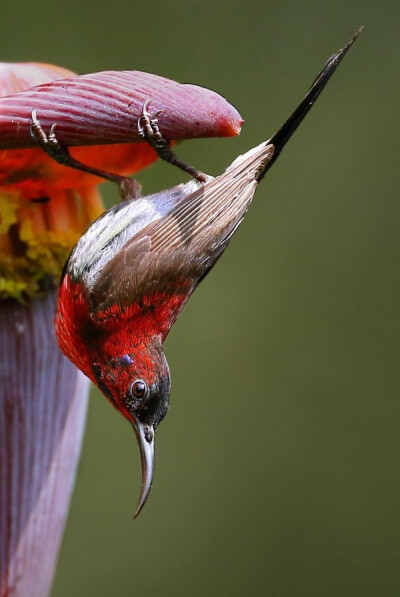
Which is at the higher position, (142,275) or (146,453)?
(142,275)

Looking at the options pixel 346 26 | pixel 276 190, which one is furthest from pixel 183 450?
pixel 346 26

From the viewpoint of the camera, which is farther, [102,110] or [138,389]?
[138,389]

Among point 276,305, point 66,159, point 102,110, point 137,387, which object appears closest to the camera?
point 102,110

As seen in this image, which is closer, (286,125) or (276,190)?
(286,125)

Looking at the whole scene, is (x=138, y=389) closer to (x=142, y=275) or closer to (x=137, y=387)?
(x=137, y=387)

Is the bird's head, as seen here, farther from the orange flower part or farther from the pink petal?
the pink petal

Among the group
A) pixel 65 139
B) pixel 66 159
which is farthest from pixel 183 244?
pixel 65 139

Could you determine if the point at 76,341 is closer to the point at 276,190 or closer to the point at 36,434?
the point at 36,434
